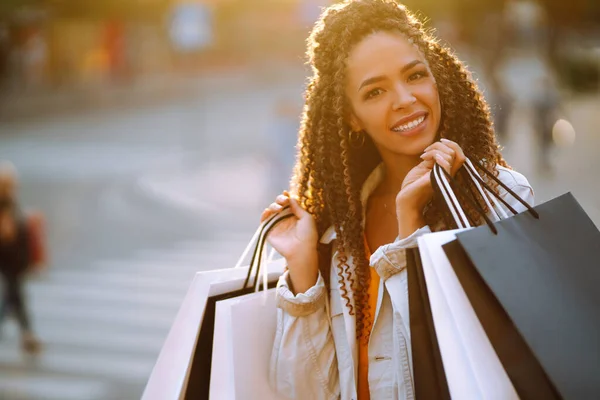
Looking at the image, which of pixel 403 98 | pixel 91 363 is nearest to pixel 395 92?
pixel 403 98

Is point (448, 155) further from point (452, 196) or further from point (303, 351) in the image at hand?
point (303, 351)

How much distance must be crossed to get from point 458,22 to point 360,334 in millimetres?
48893

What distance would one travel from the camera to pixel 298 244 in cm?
263

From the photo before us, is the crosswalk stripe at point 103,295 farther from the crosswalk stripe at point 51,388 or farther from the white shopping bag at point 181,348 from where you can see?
the white shopping bag at point 181,348

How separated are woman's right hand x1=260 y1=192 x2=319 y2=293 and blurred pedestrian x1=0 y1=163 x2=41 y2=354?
6.79 metres

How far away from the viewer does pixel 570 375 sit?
1860 millimetres

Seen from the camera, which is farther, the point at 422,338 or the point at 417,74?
the point at 417,74

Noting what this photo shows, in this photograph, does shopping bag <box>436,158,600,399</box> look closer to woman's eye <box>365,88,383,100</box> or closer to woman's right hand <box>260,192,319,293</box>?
woman's eye <box>365,88,383,100</box>

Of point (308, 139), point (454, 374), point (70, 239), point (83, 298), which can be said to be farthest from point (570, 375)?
point (70, 239)

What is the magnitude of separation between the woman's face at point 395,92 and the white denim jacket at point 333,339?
235mm

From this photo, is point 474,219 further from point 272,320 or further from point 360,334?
point 272,320

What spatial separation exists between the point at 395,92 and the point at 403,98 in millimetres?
44

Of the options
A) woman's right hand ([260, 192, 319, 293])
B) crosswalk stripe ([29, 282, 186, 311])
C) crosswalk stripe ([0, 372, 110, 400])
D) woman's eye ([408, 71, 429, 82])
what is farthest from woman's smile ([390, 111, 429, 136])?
crosswalk stripe ([29, 282, 186, 311])

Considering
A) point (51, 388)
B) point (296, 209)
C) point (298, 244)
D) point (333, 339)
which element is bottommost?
point (333, 339)
